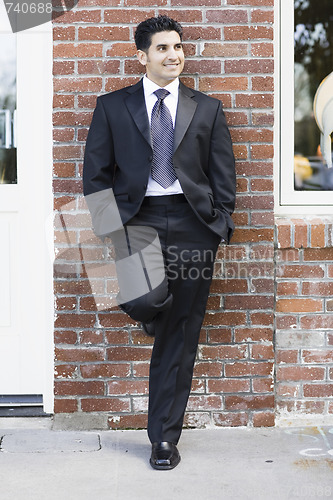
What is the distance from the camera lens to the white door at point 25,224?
4.36 meters

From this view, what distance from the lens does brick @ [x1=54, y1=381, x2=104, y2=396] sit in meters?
4.23

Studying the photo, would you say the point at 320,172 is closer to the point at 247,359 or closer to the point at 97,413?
the point at 247,359

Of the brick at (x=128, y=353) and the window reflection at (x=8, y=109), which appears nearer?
the brick at (x=128, y=353)

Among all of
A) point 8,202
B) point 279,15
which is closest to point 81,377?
point 8,202

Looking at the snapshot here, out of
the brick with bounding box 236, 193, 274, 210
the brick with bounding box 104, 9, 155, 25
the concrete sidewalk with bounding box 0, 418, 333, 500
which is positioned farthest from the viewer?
the brick with bounding box 236, 193, 274, 210

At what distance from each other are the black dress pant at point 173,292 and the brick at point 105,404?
0.43 meters

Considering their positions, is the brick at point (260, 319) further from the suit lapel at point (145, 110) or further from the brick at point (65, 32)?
the brick at point (65, 32)

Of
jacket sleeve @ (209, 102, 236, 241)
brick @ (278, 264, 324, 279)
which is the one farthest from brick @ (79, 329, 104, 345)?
brick @ (278, 264, 324, 279)

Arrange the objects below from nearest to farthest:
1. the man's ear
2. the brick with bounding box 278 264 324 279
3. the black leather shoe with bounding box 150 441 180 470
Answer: the black leather shoe with bounding box 150 441 180 470 < the man's ear < the brick with bounding box 278 264 324 279

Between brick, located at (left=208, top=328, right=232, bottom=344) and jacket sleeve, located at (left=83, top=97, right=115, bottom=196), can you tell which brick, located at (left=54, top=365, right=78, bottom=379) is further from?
jacket sleeve, located at (left=83, top=97, right=115, bottom=196)

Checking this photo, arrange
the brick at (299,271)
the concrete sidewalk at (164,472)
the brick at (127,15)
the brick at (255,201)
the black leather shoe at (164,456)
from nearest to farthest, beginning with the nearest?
the concrete sidewalk at (164,472) < the black leather shoe at (164,456) < the brick at (127,15) < the brick at (255,201) < the brick at (299,271)

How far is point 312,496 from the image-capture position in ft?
11.0

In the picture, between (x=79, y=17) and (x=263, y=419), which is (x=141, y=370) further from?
(x=79, y=17)

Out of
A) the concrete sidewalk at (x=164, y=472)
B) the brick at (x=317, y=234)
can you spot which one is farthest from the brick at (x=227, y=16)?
the concrete sidewalk at (x=164, y=472)
